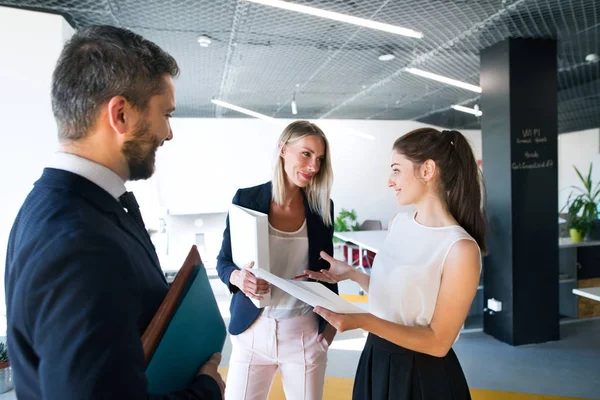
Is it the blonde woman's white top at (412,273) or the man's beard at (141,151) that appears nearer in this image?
the man's beard at (141,151)

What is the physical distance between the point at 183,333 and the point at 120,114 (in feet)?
1.58

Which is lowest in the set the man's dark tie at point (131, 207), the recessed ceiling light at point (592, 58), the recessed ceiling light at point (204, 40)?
the man's dark tie at point (131, 207)

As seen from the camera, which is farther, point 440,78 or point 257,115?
point 257,115

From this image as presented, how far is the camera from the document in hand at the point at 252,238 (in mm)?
1617

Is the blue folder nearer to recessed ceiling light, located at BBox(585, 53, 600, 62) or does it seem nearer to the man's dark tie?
the man's dark tie

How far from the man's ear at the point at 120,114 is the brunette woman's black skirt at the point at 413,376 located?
3.94ft

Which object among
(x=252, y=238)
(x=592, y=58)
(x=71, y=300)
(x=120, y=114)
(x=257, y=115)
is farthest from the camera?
(x=257, y=115)

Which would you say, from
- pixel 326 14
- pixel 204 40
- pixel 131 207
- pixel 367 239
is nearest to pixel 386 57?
pixel 326 14

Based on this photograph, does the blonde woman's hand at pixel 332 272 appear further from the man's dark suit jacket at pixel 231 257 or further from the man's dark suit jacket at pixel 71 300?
the man's dark suit jacket at pixel 71 300

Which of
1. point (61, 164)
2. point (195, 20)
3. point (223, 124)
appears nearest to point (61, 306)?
point (61, 164)

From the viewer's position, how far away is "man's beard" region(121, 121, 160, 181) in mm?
892

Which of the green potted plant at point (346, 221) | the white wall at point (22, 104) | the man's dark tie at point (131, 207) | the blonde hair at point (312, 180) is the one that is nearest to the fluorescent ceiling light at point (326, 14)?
the white wall at point (22, 104)

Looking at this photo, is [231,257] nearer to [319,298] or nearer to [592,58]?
[319,298]

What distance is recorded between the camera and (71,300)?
2.18ft
